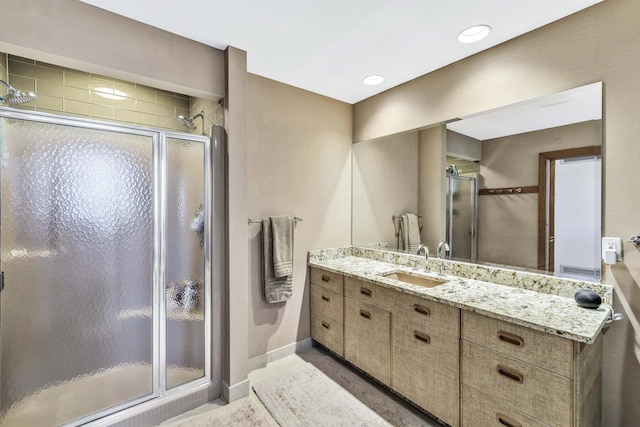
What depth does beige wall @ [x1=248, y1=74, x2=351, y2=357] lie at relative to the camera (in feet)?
8.14

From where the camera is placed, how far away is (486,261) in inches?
83.4

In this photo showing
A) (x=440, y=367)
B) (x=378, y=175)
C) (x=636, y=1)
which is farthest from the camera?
(x=378, y=175)

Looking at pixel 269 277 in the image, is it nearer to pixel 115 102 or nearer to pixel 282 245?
pixel 282 245

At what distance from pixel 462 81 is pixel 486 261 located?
4.38 feet

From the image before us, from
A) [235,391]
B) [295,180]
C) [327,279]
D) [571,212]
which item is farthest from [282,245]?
[571,212]

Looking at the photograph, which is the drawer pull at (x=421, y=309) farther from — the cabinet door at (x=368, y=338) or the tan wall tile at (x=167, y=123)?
the tan wall tile at (x=167, y=123)

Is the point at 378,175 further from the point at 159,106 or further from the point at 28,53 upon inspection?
the point at 28,53

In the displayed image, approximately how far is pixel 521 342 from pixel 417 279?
3.13 ft

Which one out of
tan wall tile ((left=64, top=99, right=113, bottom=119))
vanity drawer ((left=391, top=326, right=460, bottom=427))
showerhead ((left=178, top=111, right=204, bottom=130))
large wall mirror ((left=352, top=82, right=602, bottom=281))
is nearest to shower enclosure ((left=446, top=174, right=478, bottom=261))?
large wall mirror ((left=352, top=82, right=602, bottom=281))

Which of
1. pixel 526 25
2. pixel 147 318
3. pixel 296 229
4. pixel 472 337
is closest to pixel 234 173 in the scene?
pixel 296 229

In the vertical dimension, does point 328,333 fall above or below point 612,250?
below

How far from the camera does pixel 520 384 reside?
4.58ft

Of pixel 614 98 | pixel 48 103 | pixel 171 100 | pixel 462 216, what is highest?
pixel 171 100

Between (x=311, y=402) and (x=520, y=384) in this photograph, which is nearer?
(x=520, y=384)
